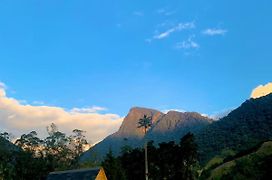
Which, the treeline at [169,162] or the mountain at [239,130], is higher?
the mountain at [239,130]

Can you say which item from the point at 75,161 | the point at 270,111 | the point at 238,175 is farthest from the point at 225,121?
the point at 238,175

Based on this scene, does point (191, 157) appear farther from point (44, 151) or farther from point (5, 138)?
point (5, 138)

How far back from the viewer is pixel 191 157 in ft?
272

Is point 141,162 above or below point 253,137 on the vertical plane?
below

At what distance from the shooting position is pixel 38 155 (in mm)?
101312

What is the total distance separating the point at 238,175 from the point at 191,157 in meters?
41.7

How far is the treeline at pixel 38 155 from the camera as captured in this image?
8781 cm

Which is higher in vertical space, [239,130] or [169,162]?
[239,130]

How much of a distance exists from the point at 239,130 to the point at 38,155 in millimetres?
58510

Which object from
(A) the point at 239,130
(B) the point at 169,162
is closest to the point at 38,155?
(B) the point at 169,162

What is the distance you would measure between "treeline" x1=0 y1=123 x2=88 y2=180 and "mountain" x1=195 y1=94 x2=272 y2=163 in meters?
33.6

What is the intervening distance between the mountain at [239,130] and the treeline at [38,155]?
3361 cm

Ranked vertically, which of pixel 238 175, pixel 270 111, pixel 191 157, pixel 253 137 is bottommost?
pixel 238 175

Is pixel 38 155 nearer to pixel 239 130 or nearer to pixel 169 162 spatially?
pixel 169 162
